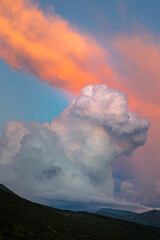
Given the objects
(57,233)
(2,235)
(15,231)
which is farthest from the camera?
(57,233)

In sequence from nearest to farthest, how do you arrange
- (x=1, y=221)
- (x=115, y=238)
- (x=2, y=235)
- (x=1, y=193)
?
(x=2, y=235)
(x=1, y=221)
(x=115, y=238)
(x=1, y=193)

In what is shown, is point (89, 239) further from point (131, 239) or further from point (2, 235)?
point (2, 235)

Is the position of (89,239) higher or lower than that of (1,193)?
lower

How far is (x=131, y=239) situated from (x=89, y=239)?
49475 mm

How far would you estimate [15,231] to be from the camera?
8438 cm

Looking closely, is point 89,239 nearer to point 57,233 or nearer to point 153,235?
point 57,233

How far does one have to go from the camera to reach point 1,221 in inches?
3556

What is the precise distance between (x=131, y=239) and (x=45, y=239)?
89.7m

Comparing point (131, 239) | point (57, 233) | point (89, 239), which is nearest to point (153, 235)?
point (131, 239)

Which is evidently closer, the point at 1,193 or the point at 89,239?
the point at 89,239

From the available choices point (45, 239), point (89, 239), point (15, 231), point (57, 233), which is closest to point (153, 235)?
point (89, 239)

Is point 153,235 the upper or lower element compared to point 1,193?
lower

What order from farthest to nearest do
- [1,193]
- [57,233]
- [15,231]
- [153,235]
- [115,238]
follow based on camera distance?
[153,235]
[1,193]
[115,238]
[57,233]
[15,231]

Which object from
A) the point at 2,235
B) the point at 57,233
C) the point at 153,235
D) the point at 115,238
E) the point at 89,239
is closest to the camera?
the point at 2,235
